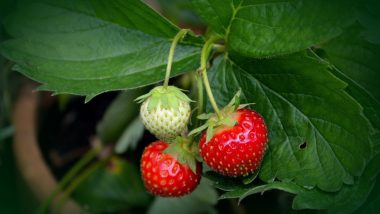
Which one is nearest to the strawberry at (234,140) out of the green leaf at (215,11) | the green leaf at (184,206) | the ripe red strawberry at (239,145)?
the ripe red strawberry at (239,145)

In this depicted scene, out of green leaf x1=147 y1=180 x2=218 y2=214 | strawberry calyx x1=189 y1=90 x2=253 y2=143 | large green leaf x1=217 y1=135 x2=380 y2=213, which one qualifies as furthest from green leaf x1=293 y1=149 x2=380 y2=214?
green leaf x1=147 y1=180 x2=218 y2=214

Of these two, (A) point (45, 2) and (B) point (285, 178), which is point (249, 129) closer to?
(B) point (285, 178)

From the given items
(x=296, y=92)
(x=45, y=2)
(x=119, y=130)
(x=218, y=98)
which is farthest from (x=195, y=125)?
(x=119, y=130)

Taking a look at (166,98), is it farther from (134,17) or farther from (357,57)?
(357,57)

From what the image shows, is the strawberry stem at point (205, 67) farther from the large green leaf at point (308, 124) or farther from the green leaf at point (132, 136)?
the green leaf at point (132, 136)

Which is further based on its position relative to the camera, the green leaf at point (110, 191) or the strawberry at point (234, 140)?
the green leaf at point (110, 191)

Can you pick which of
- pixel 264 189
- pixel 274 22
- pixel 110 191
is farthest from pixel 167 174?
pixel 110 191

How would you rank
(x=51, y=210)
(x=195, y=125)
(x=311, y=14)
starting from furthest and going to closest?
(x=51, y=210) → (x=195, y=125) → (x=311, y=14)
